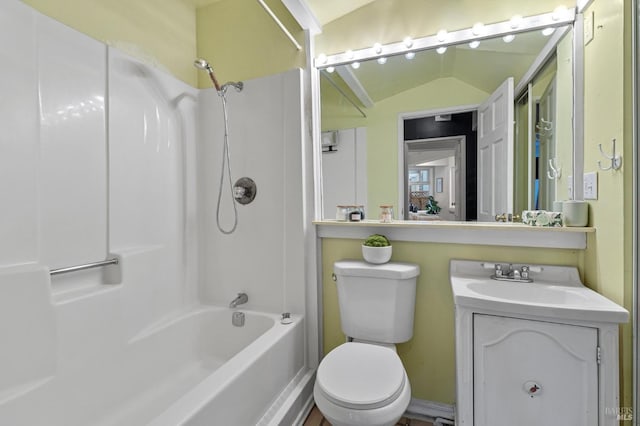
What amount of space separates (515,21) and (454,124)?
0.55 meters

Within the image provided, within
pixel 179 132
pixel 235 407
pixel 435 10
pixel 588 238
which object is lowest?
pixel 235 407

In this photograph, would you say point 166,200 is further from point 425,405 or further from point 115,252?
point 425,405

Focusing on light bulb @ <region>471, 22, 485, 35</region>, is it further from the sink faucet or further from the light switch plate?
the sink faucet

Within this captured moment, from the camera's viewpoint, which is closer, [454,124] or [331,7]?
[454,124]

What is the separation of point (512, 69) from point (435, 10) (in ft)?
1.76

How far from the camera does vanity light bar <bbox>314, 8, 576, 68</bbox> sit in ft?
4.75

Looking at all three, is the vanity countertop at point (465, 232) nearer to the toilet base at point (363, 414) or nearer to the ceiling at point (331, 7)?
the toilet base at point (363, 414)

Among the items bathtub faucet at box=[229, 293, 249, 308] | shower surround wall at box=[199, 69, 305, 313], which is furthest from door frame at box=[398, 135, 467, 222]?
bathtub faucet at box=[229, 293, 249, 308]

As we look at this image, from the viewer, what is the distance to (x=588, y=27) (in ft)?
4.37

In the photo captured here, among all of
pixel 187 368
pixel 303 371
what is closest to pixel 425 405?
pixel 303 371

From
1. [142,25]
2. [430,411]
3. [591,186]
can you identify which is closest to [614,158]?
[591,186]

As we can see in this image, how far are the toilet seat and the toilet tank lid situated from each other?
13.8 inches

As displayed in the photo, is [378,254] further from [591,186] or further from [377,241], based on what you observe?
[591,186]

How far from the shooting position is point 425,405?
1.67 metres
